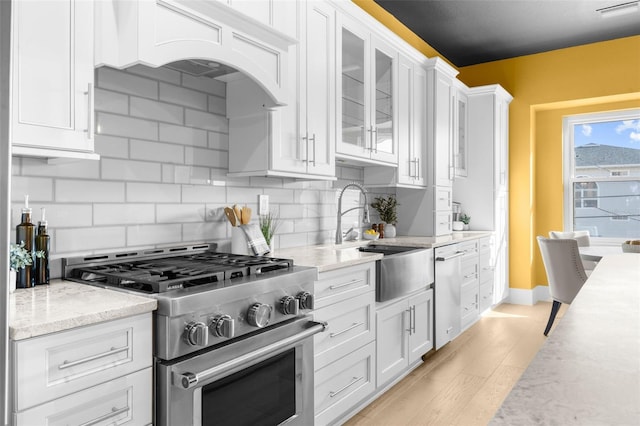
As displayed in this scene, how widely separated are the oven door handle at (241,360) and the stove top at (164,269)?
28cm

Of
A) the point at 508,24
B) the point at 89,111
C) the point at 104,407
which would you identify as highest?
the point at 508,24

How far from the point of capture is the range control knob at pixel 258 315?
1682 millimetres

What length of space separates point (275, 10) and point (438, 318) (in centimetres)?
246

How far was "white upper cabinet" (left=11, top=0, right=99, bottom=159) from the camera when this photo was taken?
1388 millimetres

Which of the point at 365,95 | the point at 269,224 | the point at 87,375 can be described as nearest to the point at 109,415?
the point at 87,375

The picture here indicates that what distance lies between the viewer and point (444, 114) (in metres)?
4.34

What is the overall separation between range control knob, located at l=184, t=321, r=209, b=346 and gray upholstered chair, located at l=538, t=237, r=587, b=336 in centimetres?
326

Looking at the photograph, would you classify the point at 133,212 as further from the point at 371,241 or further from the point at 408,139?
the point at 408,139

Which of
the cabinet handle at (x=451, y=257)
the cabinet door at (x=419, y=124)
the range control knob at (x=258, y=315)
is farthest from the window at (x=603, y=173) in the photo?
the range control knob at (x=258, y=315)

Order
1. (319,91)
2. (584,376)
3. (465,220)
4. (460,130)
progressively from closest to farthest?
1. (584,376)
2. (319,91)
3. (460,130)
4. (465,220)

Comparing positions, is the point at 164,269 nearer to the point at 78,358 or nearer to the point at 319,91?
the point at 78,358

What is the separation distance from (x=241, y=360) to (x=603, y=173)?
5.54 metres

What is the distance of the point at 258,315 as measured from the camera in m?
1.69

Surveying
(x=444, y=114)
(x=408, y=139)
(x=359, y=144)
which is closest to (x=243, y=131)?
(x=359, y=144)
